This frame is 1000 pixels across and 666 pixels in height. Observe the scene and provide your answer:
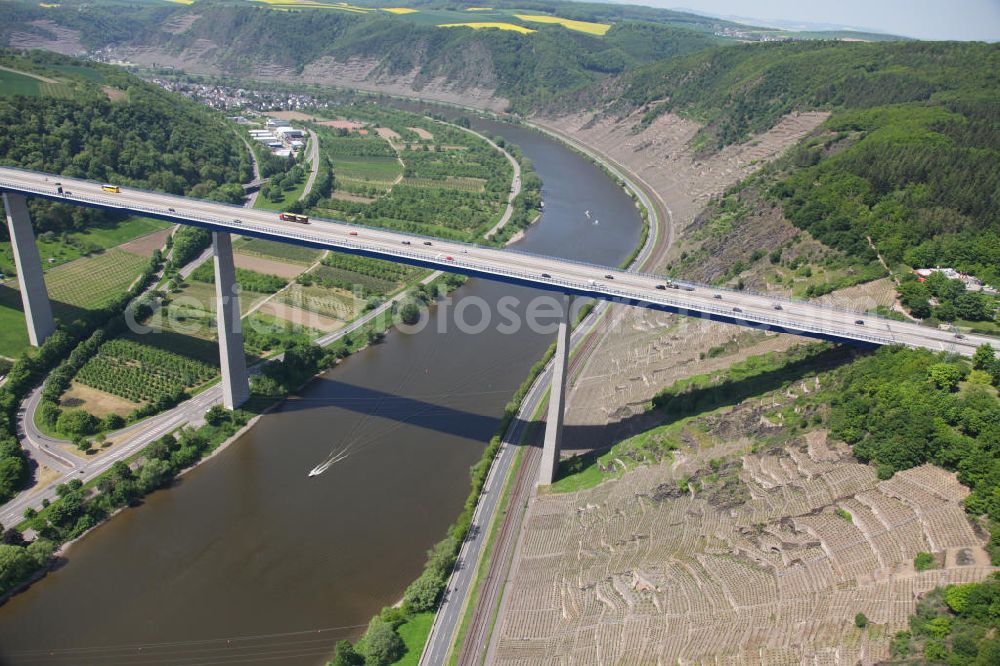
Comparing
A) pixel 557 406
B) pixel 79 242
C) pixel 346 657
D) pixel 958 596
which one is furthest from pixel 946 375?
pixel 79 242

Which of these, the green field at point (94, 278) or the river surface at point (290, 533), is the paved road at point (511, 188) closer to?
the river surface at point (290, 533)

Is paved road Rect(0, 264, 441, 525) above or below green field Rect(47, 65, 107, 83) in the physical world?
below

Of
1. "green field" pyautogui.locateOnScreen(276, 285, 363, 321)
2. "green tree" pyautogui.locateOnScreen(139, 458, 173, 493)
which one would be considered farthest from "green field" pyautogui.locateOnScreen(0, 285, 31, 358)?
"green tree" pyautogui.locateOnScreen(139, 458, 173, 493)

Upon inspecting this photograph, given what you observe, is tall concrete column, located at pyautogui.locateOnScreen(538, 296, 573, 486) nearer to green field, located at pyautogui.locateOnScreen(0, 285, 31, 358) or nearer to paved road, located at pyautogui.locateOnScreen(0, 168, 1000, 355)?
paved road, located at pyautogui.locateOnScreen(0, 168, 1000, 355)

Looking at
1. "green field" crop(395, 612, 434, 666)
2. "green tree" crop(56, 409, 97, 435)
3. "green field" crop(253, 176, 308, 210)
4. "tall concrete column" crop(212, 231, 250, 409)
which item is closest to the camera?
"green field" crop(395, 612, 434, 666)

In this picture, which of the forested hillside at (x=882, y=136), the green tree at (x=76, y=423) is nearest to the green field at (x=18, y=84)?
the green tree at (x=76, y=423)

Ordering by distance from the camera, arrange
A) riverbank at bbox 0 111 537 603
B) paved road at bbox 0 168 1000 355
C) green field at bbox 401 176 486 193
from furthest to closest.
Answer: green field at bbox 401 176 486 193 → paved road at bbox 0 168 1000 355 → riverbank at bbox 0 111 537 603

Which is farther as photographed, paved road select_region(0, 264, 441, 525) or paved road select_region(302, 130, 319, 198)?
paved road select_region(302, 130, 319, 198)

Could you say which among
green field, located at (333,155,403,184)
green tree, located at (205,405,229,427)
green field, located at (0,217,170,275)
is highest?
green field, located at (333,155,403,184)
